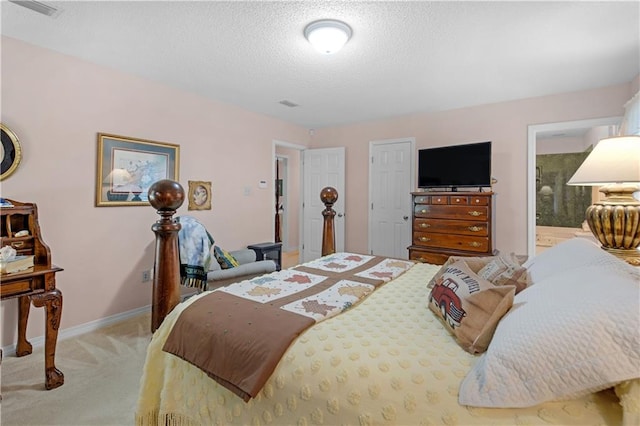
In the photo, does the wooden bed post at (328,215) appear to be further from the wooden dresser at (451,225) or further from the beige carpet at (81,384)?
the beige carpet at (81,384)

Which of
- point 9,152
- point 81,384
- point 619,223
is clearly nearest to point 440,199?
point 619,223

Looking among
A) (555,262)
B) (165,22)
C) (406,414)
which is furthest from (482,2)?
(406,414)

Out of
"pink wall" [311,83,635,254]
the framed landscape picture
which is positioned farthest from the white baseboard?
"pink wall" [311,83,635,254]

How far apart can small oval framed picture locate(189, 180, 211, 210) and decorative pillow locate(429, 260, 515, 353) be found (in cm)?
315

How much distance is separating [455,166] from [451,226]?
2.54ft

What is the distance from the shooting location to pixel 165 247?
1381 mm

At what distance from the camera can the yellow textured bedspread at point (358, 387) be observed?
2.64 feet

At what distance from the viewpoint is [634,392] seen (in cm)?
73

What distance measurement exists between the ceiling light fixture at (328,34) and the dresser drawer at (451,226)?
225cm

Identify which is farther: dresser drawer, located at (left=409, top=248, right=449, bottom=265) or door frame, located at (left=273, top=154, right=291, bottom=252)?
door frame, located at (left=273, top=154, right=291, bottom=252)

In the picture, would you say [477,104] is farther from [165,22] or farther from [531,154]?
[165,22]

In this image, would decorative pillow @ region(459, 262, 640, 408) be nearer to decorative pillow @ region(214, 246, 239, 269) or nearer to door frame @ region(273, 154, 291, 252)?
decorative pillow @ region(214, 246, 239, 269)

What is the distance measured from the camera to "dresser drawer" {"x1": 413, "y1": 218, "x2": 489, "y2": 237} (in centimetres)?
340

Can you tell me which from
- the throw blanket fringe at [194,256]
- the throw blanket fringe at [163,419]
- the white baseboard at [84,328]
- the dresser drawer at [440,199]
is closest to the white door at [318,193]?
the dresser drawer at [440,199]
